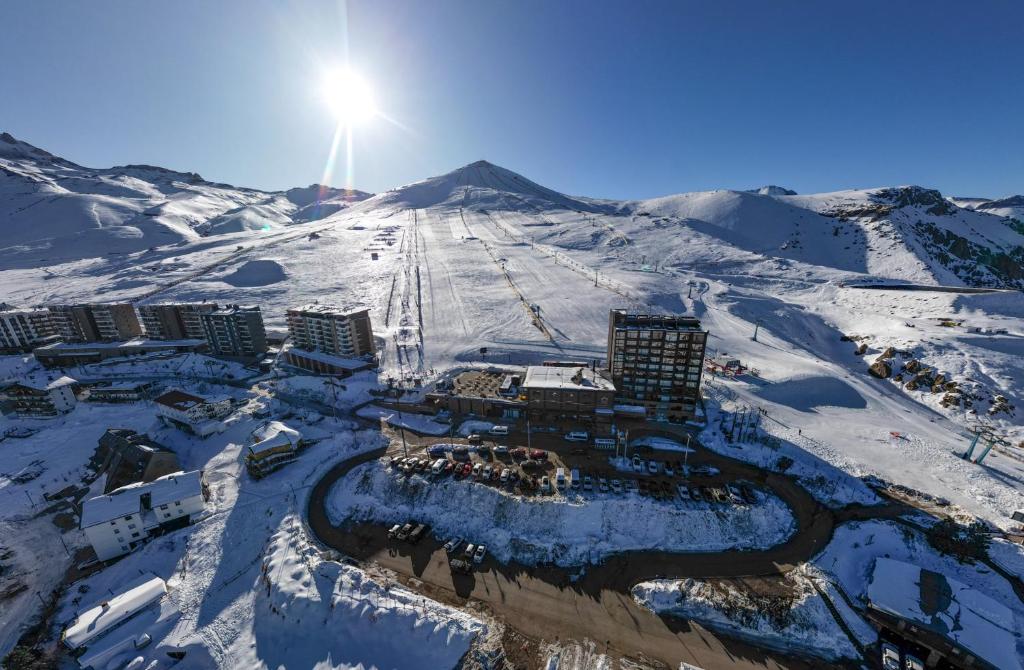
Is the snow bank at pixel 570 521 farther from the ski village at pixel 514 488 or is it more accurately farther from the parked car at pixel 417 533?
the parked car at pixel 417 533

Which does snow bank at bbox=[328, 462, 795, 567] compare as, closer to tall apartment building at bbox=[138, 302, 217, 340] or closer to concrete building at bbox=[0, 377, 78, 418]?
concrete building at bbox=[0, 377, 78, 418]

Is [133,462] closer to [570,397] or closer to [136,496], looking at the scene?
[136,496]

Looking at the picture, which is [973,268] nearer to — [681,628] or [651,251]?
[651,251]

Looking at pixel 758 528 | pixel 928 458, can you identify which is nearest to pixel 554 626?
pixel 758 528

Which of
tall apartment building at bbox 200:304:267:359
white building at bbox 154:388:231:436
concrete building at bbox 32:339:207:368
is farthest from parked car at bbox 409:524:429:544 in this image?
concrete building at bbox 32:339:207:368

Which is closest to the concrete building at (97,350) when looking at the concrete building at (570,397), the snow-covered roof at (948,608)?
the concrete building at (570,397)
